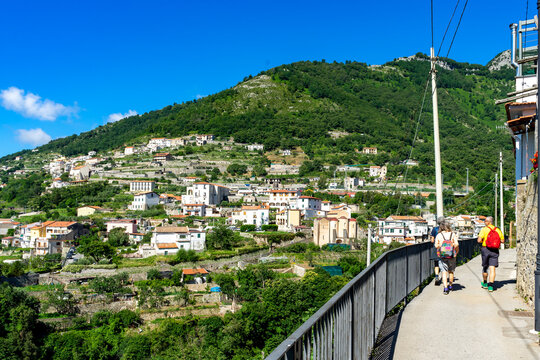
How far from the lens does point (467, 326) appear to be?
5855mm

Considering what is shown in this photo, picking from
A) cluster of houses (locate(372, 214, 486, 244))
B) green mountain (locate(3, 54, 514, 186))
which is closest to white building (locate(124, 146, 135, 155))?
green mountain (locate(3, 54, 514, 186))

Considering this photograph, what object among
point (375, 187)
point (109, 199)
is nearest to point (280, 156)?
point (375, 187)

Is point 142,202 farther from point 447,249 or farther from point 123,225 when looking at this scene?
point 447,249

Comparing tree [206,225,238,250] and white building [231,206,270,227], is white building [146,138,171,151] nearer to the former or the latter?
white building [231,206,270,227]

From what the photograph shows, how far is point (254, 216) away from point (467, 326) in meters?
58.6

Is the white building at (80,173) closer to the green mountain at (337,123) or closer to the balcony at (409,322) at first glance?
the green mountain at (337,123)

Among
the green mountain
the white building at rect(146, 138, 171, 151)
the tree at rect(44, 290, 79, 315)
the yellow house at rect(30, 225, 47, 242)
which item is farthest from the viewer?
the white building at rect(146, 138, 171, 151)

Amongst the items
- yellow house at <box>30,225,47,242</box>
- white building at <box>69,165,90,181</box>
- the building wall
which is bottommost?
yellow house at <box>30,225,47,242</box>

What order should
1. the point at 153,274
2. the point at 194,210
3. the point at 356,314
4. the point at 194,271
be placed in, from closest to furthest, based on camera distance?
the point at 356,314, the point at 153,274, the point at 194,271, the point at 194,210

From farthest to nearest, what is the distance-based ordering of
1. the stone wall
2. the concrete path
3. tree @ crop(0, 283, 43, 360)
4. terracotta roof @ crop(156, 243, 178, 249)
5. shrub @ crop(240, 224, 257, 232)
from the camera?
shrub @ crop(240, 224, 257, 232)
terracotta roof @ crop(156, 243, 178, 249)
tree @ crop(0, 283, 43, 360)
the stone wall
the concrete path

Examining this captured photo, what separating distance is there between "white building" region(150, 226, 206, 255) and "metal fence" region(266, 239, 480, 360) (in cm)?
4398

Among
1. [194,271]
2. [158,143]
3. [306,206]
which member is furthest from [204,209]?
[158,143]

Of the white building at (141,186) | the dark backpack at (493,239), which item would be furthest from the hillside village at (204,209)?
the dark backpack at (493,239)

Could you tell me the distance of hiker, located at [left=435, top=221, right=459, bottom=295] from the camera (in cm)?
802
